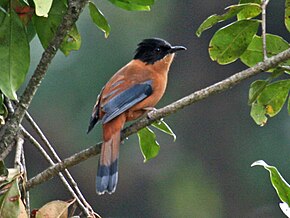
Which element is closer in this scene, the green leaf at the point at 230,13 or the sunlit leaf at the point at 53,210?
the sunlit leaf at the point at 53,210

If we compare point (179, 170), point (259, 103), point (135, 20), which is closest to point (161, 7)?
point (135, 20)

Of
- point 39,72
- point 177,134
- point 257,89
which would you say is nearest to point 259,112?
point 257,89

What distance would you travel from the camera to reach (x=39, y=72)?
2.71m

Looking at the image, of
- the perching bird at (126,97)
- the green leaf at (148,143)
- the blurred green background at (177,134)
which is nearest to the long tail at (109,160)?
the perching bird at (126,97)

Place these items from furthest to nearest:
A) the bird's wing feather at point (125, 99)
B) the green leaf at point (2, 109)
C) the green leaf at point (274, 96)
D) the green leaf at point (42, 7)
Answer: the bird's wing feather at point (125, 99) → the green leaf at point (274, 96) → the green leaf at point (2, 109) → the green leaf at point (42, 7)

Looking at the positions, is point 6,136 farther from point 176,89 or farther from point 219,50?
point 176,89

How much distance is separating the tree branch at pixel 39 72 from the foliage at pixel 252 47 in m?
0.56

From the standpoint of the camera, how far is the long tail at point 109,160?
11.3ft

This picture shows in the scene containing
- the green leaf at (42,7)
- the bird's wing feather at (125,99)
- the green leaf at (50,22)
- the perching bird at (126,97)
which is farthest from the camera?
the bird's wing feather at (125,99)

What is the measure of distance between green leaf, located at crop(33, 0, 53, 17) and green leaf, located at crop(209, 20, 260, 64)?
764mm

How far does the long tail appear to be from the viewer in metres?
3.46

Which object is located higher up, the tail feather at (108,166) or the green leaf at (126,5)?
the green leaf at (126,5)

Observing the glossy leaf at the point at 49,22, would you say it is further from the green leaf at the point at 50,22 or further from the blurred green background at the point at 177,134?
the blurred green background at the point at 177,134

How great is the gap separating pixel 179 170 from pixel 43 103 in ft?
6.41
